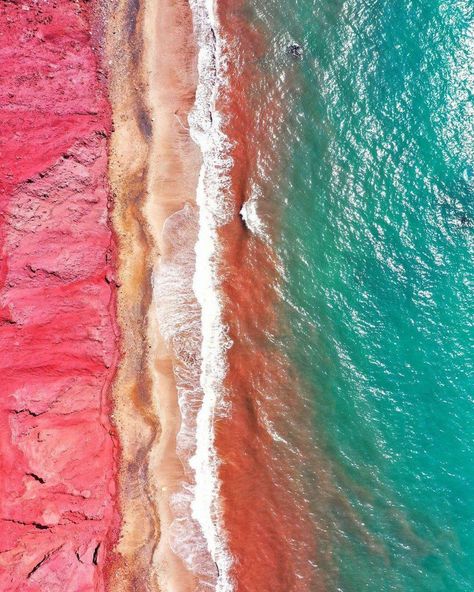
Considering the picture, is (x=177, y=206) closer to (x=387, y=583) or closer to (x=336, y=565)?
(x=336, y=565)

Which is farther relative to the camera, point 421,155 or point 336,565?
point 421,155

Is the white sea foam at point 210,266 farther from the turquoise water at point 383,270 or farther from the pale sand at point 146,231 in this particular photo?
the turquoise water at point 383,270

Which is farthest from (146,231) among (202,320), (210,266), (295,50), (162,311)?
(295,50)

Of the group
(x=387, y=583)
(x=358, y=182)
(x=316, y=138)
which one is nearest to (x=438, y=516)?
(x=387, y=583)

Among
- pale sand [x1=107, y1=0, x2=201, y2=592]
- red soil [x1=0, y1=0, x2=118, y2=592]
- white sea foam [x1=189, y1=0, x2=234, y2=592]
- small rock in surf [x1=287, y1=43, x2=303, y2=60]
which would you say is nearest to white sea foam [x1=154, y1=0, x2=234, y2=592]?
white sea foam [x1=189, y1=0, x2=234, y2=592]

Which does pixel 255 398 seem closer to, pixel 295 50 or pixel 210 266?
pixel 210 266

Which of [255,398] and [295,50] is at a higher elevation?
[295,50]

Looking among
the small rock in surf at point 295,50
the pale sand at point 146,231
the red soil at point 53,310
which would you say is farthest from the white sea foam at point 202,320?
the small rock in surf at point 295,50
